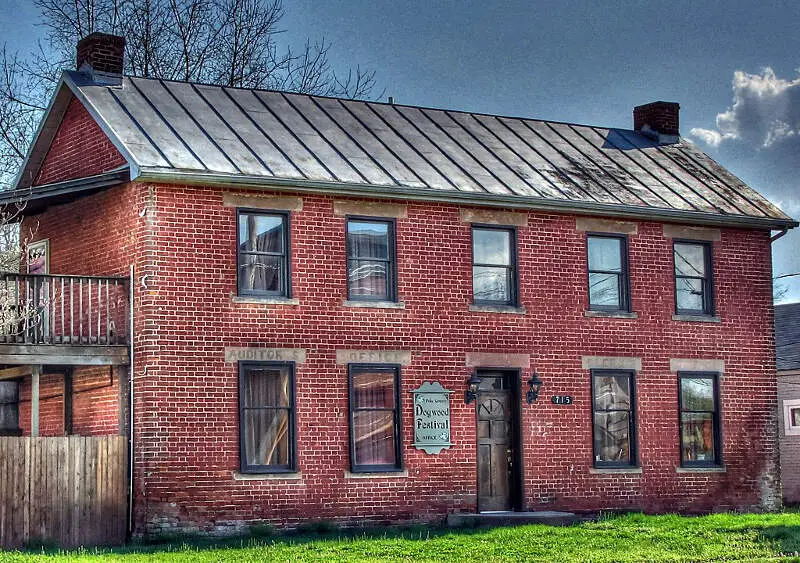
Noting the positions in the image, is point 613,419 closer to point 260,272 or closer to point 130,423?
point 260,272

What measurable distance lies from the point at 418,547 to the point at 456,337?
5442mm

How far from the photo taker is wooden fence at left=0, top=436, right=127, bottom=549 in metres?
21.5

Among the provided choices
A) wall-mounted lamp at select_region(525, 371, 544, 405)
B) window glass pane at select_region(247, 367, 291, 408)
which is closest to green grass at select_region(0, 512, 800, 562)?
window glass pane at select_region(247, 367, 291, 408)

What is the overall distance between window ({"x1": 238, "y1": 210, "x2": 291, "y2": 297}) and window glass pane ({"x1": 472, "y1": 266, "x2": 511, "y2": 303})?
147 inches

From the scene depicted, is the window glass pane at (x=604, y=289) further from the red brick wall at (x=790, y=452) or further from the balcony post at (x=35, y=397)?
the red brick wall at (x=790, y=452)

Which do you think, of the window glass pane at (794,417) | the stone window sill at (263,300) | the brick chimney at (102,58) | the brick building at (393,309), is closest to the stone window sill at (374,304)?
the brick building at (393,309)

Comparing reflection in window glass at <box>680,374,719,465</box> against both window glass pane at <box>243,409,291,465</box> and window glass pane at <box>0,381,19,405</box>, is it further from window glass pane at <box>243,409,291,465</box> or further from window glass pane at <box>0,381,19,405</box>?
window glass pane at <box>0,381,19,405</box>

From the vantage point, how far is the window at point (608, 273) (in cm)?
2715

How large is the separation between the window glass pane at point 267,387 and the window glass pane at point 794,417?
17.2 meters

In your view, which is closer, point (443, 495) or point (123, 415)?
point (123, 415)

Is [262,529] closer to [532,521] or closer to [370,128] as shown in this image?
[532,521]

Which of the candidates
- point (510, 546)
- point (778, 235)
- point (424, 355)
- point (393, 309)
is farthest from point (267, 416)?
point (778, 235)

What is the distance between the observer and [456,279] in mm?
25547

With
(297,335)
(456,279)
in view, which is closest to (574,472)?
(456,279)
